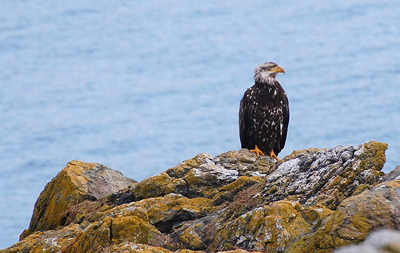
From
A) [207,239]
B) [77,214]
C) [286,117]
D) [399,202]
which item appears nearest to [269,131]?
[286,117]

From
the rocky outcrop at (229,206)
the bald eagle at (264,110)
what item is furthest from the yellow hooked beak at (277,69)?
the rocky outcrop at (229,206)

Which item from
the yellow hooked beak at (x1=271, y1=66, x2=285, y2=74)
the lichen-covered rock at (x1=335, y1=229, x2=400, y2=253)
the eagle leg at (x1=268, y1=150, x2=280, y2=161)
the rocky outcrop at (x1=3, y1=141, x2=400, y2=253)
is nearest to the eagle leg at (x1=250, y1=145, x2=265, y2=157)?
the eagle leg at (x1=268, y1=150, x2=280, y2=161)

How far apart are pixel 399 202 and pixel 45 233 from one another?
6441 mm

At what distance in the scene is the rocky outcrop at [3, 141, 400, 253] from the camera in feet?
33.6

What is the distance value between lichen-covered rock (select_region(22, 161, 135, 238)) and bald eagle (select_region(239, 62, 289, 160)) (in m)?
2.94

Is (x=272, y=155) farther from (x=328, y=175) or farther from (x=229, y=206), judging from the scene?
(x=328, y=175)

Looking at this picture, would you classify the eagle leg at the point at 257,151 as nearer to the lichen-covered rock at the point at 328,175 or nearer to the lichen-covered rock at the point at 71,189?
the lichen-covered rock at the point at 71,189

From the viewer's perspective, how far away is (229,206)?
1277cm

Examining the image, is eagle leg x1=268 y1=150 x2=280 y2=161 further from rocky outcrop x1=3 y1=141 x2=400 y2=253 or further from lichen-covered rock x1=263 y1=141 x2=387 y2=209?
lichen-covered rock x1=263 y1=141 x2=387 y2=209

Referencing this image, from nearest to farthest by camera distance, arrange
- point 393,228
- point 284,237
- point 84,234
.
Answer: point 393,228, point 284,237, point 84,234

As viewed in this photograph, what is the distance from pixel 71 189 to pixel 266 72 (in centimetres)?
501

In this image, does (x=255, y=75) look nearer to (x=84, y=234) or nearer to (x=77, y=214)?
(x=77, y=214)

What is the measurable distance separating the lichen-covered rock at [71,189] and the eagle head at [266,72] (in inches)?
137

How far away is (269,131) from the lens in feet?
59.0
